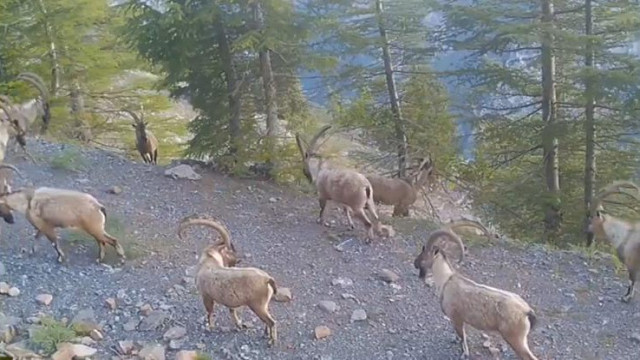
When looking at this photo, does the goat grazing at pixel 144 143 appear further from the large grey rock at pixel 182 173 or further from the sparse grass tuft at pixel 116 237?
the sparse grass tuft at pixel 116 237

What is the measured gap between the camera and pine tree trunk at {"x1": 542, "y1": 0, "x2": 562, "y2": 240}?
49.1 ft

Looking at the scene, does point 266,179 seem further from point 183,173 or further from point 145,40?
point 145,40

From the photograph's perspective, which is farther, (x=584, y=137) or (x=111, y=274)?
(x=584, y=137)

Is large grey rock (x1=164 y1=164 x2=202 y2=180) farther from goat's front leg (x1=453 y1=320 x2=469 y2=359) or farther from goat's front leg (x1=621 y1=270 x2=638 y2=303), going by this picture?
goat's front leg (x1=621 y1=270 x2=638 y2=303)

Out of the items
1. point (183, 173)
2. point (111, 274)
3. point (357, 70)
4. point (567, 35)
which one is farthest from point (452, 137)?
point (111, 274)

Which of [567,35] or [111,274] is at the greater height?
[567,35]

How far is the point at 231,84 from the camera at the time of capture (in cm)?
1412

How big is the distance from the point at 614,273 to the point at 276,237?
16.4ft

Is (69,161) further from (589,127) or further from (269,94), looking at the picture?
(589,127)

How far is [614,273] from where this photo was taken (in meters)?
10.7

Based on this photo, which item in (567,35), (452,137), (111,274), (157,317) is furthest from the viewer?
(452,137)

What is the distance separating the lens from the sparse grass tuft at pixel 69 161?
13398 millimetres

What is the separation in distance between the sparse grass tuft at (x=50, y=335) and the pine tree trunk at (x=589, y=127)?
10.7 m

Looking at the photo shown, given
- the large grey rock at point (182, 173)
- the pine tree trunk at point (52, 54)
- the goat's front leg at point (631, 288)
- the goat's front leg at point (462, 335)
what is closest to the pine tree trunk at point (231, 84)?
the large grey rock at point (182, 173)
